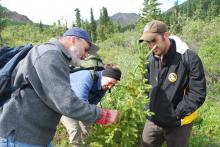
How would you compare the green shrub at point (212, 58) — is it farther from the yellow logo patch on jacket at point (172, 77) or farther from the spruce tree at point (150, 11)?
the spruce tree at point (150, 11)

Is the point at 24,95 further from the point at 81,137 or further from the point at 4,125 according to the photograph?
the point at 81,137

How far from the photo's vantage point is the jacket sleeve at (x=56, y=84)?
347 cm

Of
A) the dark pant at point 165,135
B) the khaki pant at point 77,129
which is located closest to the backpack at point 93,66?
the dark pant at point 165,135

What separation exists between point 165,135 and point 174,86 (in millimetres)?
713

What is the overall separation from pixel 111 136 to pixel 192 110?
3.80 feet

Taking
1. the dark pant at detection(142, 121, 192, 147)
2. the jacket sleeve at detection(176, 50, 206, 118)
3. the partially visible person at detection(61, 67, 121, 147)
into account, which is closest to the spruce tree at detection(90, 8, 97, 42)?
the dark pant at detection(142, 121, 192, 147)

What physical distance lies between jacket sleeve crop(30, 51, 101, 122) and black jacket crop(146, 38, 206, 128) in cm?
181

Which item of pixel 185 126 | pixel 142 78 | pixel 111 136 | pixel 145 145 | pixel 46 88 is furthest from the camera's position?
pixel 145 145

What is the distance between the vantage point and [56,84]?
137 inches

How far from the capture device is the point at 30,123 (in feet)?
12.2

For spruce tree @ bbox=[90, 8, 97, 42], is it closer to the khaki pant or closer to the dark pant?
the khaki pant

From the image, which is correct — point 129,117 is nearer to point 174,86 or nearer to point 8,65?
point 174,86

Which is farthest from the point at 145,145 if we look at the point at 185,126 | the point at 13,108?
the point at 13,108

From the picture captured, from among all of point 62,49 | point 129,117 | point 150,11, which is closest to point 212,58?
point 129,117
